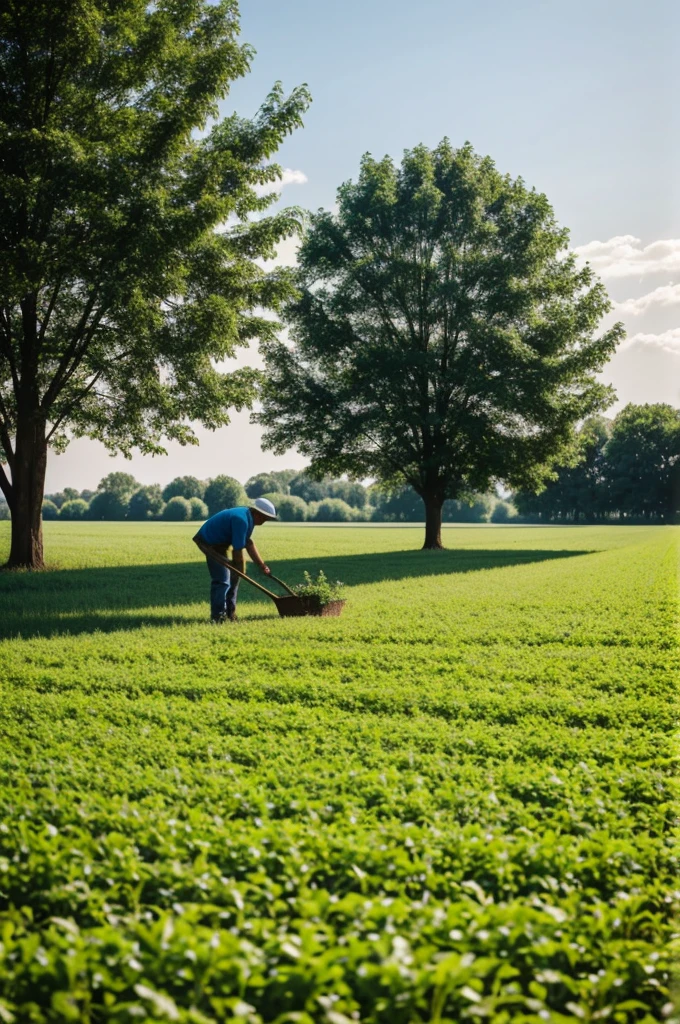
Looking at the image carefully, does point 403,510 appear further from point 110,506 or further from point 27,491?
point 27,491

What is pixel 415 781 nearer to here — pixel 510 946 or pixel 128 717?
pixel 510 946

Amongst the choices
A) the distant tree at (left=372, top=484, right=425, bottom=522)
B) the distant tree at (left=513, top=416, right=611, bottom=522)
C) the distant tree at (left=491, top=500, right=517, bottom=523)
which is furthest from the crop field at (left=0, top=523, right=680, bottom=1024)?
the distant tree at (left=491, top=500, right=517, bottom=523)

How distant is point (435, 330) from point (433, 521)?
9245 mm

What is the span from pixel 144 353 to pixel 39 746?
15.8 metres

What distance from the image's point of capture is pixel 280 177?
2106cm

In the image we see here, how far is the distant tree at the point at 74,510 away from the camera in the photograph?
79031 millimetres

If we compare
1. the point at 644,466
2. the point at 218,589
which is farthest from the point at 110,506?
the point at 218,589

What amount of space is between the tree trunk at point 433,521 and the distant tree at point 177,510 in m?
44.0

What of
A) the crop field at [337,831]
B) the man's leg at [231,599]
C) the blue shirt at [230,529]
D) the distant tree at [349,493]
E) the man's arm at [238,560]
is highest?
the distant tree at [349,493]

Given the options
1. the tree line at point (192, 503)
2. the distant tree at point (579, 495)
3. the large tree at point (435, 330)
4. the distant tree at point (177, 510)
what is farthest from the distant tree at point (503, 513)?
the large tree at point (435, 330)

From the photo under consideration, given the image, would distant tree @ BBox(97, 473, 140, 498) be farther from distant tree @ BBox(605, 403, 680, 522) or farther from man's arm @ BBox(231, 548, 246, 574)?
man's arm @ BBox(231, 548, 246, 574)

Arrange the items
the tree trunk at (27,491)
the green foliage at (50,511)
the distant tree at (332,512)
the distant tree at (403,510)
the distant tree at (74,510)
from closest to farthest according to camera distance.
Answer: the tree trunk at (27,491) → the distant tree at (74,510) → the green foliage at (50,511) → the distant tree at (403,510) → the distant tree at (332,512)

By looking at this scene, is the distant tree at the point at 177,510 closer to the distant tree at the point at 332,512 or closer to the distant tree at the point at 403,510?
the distant tree at the point at 332,512

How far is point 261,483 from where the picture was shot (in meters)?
113
